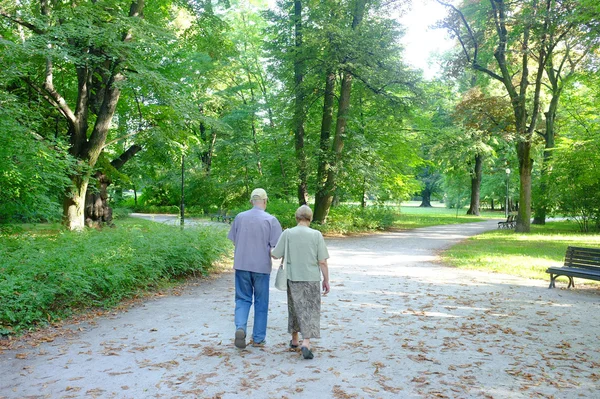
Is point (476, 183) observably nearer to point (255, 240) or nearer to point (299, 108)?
point (299, 108)

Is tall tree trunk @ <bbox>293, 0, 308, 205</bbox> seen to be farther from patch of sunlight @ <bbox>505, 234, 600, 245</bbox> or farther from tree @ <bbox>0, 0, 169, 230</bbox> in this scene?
patch of sunlight @ <bbox>505, 234, 600, 245</bbox>

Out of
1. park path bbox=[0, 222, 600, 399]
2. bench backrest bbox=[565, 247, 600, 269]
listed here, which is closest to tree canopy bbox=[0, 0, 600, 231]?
park path bbox=[0, 222, 600, 399]

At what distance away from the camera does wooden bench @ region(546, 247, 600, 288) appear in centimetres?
949

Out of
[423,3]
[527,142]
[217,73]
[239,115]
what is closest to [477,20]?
[423,3]

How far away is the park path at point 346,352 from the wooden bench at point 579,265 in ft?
1.84

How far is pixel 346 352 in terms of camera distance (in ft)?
18.1

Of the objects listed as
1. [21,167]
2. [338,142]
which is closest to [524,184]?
[338,142]

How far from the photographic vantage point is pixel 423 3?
22.5 meters

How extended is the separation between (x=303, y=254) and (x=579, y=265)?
746 centimetres

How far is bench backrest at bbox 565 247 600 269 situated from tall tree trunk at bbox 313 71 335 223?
1213cm

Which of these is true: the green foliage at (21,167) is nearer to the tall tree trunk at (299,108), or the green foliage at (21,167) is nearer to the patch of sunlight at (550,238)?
the tall tree trunk at (299,108)

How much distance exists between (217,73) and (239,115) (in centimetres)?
524

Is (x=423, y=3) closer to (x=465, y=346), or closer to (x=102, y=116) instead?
(x=102, y=116)

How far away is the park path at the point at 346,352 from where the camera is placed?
4.41m
